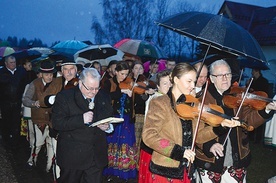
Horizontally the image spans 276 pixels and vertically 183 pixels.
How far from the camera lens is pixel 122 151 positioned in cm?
627

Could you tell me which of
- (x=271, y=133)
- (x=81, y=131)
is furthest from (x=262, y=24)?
(x=81, y=131)

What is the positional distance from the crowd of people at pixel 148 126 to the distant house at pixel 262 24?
11.8 meters

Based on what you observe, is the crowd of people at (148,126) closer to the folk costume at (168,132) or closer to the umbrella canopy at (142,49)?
the folk costume at (168,132)

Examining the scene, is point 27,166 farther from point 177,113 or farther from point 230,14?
point 230,14

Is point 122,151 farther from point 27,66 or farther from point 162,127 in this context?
point 27,66

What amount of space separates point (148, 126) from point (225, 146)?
1186mm

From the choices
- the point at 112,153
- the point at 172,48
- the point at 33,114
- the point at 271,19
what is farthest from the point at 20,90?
the point at 172,48

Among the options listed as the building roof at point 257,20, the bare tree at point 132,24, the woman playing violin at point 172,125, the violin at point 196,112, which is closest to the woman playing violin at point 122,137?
the woman playing violin at point 172,125

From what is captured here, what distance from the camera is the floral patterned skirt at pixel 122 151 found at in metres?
6.26

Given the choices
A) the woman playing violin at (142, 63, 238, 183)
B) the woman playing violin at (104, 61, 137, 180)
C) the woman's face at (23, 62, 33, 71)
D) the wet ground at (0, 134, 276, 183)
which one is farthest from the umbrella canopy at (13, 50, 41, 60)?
the woman playing violin at (142, 63, 238, 183)

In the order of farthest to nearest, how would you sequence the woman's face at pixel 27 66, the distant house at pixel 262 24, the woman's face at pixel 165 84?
1. the distant house at pixel 262 24
2. the woman's face at pixel 27 66
3. the woman's face at pixel 165 84

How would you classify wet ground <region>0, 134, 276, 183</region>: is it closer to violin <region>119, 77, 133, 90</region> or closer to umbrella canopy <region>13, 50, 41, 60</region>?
violin <region>119, 77, 133, 90</region>

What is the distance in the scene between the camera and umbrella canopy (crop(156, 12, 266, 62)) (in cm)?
381

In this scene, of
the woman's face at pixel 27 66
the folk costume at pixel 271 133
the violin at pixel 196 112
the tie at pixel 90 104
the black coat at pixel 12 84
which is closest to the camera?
the violin at pixel 196 112
